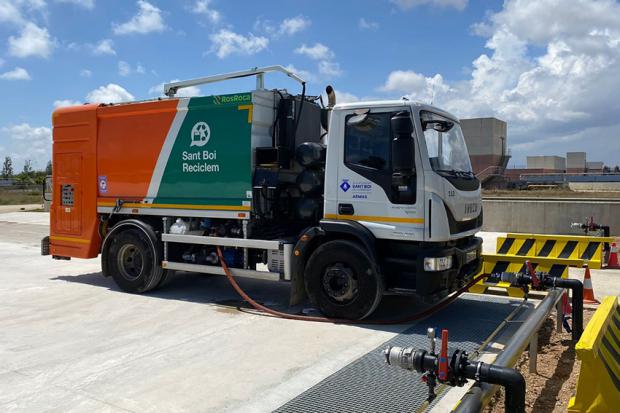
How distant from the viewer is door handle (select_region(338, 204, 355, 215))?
21.6 feet

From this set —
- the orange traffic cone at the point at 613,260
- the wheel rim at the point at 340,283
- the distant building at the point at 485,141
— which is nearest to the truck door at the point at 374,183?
the wheel rim at the point at 340,283

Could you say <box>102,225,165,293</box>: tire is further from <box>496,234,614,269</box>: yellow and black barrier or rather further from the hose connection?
the hose connection

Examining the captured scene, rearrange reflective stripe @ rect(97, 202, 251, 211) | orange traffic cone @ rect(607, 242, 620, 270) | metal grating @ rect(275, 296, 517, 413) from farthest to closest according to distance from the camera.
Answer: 1. orange traffic cone @ rect(607, 242, 620, 270)
2. reflective stripe @ rect(97, 202, 251, 211)
3. metal grating @ rect(275, 296, 517, 413)

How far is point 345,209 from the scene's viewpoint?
6629 mm

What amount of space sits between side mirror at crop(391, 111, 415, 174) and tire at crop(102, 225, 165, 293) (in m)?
4.34

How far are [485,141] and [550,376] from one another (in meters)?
68.3

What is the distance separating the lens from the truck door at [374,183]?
6.17 meters

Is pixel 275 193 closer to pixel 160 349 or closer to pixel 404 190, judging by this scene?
pixel 404 190

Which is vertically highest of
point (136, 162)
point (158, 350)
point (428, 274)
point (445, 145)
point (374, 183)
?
point (445, 145)

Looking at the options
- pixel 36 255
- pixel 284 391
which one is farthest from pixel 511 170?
pixel 284 391

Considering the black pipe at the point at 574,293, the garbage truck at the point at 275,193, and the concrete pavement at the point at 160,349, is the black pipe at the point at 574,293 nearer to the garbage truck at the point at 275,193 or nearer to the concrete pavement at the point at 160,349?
the garbage truck at the point at 275,193

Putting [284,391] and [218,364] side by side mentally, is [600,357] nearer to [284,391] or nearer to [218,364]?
[284,391]

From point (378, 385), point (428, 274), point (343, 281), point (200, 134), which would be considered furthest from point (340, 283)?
point (200, 134)

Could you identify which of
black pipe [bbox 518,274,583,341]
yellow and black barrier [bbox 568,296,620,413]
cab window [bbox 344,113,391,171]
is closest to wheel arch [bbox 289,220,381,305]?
cab window [bbox 344,113,391,171]
